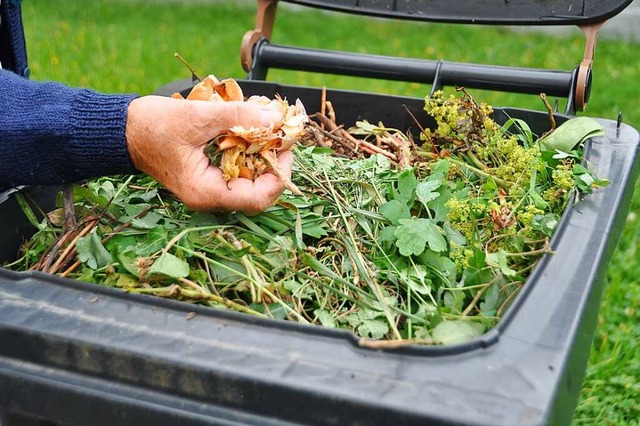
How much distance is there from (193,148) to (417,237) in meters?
0.37

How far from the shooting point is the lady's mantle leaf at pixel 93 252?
3.96 feet

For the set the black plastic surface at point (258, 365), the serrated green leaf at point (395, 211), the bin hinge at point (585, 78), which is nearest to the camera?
the black plastic surface at point (258, 365)

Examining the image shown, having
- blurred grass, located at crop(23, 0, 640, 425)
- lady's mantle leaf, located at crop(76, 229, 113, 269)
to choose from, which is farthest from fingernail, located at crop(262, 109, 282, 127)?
blurred grass, located at crop(23, 0, 640, 425)

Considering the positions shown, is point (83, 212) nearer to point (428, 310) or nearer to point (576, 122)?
point (428, 310)

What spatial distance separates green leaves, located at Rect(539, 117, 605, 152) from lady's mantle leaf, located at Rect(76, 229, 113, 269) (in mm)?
849

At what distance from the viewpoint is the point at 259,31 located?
6.96 ft

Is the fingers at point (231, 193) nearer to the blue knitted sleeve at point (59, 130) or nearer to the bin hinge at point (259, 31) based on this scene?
the blue knitted sleeve at point (59, 130)

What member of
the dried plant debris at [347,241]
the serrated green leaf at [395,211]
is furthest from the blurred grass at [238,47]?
the serrated green leaf at [395,211]

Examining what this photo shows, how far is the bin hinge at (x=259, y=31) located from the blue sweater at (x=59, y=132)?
2.97ft

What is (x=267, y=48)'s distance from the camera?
6.79 feet

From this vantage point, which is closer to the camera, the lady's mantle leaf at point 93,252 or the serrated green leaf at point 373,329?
the serrated green leaf at point 373,329

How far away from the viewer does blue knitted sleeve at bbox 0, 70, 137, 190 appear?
1154 millimetres

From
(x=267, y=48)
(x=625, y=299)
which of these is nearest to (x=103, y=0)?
(x=267, y=48)

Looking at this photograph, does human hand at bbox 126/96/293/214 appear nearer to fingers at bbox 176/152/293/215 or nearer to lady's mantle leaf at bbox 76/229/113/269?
fingers at bbox 176/152/293/215
